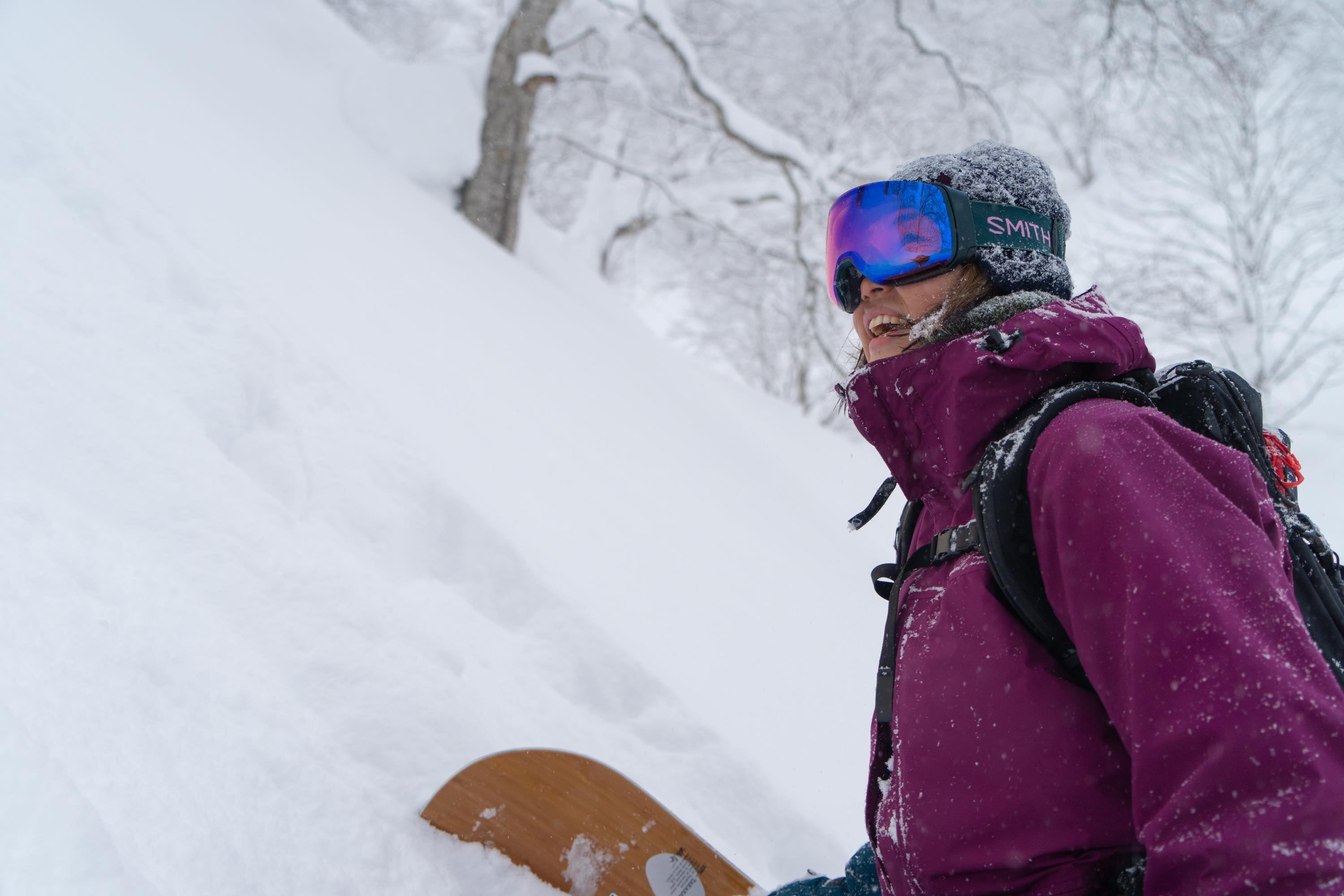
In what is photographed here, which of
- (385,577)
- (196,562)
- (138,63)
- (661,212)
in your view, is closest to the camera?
(196,562)

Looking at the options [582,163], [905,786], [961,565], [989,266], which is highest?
[989,266]

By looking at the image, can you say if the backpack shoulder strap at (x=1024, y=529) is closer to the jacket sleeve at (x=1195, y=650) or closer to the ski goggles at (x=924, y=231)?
the jacket sleeve at (x=1195, y=650)

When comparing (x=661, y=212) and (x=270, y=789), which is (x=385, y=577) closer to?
(x=270, y=789)

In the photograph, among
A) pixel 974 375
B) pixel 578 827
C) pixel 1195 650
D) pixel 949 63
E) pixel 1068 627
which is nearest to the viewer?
pixel 1195 650

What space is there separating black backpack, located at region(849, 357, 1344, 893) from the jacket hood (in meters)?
0.02

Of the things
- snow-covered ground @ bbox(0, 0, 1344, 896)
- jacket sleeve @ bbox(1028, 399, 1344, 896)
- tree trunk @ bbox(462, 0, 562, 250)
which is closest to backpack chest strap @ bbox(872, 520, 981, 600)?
jacket sleeve @ bbox(1028, 399, 1344, 896)

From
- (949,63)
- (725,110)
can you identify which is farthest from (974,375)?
(949,63)

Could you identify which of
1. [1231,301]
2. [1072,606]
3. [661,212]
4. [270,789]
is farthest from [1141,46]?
[270,789]

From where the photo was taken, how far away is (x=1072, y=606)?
2.44 feet

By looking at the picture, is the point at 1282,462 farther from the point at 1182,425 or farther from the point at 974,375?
the point at 974,375

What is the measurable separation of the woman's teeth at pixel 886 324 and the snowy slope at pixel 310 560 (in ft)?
4.06

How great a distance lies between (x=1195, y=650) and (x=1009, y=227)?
0.71 m

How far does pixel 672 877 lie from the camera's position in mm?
1593

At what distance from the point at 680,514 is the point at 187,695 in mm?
2292
